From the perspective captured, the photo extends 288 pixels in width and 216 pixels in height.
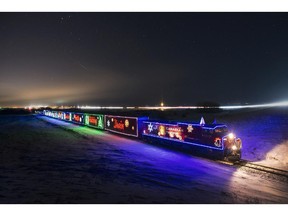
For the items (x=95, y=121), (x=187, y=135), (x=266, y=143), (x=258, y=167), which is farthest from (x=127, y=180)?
(x=95, y=121)

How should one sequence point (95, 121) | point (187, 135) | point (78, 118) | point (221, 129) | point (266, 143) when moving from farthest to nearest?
point (78, 118), point (95, 121), point (266, 143), point (187, 135), point (221, 129)

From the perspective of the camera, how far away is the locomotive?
1401 cm

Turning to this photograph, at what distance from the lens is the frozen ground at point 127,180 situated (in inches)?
320

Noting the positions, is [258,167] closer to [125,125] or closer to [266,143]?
[266,143]

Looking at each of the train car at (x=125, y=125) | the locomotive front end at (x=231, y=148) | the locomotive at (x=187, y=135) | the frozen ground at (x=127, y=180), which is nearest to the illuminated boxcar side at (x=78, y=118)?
the train car at (x=125, y=125)

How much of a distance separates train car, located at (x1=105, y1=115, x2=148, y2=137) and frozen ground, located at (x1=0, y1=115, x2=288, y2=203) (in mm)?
6860

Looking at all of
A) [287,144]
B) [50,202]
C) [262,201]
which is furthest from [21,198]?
[287,144]

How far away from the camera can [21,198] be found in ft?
25.3

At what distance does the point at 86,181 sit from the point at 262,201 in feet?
18.8

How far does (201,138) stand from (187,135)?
4.26 ft

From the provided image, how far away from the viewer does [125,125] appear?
24.4 meters

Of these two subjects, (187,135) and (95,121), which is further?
(95,121)

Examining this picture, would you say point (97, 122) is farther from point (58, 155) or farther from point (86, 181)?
point (86, 181)

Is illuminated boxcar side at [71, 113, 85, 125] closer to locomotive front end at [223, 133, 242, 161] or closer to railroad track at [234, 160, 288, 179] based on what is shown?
locomotive front end at [223, 133, 242, 161]
